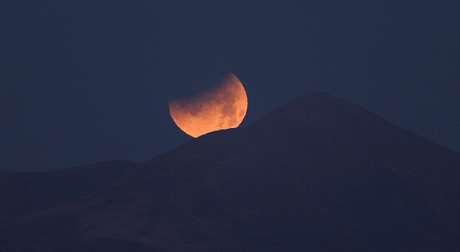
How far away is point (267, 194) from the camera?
157ft

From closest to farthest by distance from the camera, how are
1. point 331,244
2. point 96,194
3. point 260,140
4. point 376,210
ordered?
point 331,244
point 376,210
point 96,194
point 260,140

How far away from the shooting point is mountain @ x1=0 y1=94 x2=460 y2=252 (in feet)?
140

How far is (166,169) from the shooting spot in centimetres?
5259

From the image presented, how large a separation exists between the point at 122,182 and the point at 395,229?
19.5 meters

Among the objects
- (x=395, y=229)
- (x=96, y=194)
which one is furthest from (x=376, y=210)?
(x=96, y=194)

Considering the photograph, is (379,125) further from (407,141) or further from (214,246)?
(214,246)

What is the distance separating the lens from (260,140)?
54.6 m

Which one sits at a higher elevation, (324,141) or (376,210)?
(324,141)

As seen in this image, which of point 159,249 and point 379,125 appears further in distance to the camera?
point 379,125

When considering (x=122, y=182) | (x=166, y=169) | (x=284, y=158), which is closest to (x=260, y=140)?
(x=284, y=158)

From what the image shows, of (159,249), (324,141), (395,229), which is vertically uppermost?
(324,141)

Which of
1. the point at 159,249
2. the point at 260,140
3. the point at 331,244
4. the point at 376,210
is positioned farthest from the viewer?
the point at 260,140

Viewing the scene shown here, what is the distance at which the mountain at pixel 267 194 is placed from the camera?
4266cm

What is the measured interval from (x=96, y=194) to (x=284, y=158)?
13.7 meters
